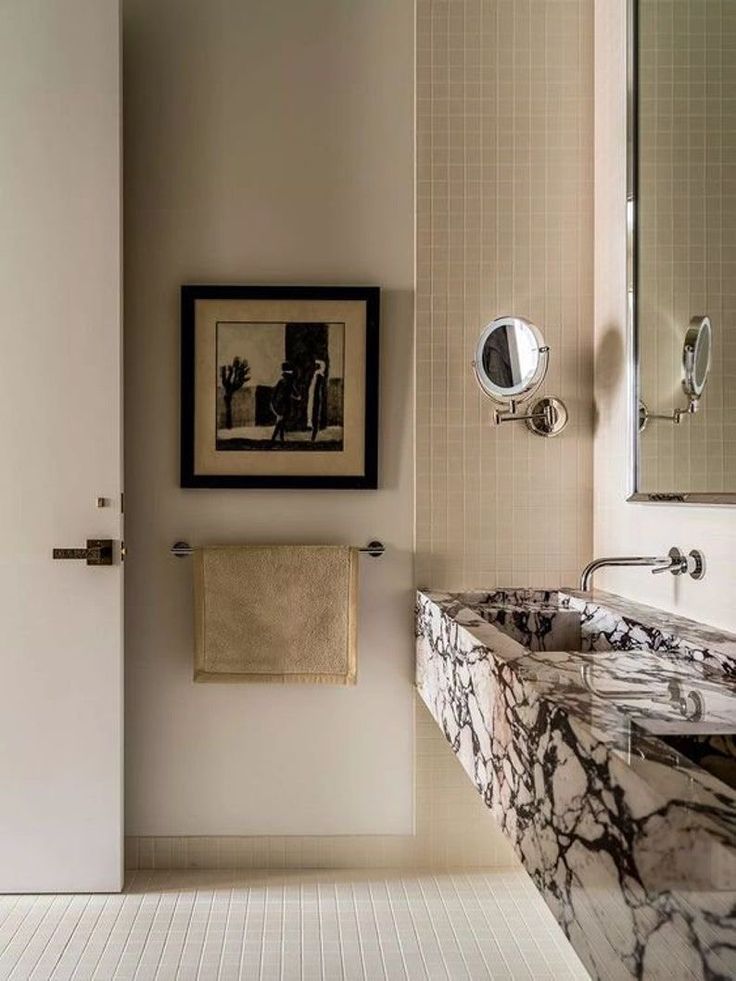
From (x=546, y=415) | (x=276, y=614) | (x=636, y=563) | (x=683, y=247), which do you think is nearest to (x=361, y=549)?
(x=276, y=614)

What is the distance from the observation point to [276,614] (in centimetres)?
240

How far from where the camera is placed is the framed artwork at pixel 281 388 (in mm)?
2449

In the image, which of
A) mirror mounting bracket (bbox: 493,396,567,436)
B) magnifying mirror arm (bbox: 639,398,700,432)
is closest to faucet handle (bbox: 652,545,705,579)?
magnifying mirror arm (bbox: 639,398,700,432)

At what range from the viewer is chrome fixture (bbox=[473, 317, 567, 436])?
2.31 metres

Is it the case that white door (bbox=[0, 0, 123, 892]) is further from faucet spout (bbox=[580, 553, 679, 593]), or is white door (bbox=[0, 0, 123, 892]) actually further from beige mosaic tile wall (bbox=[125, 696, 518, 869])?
faucet spout (bbox=[580, 553, 679, 593])

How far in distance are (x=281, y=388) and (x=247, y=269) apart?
343 millimetres

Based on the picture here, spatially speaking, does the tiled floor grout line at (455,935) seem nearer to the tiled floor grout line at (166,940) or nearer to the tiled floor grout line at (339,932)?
the tiled floor grout line at (339,932)

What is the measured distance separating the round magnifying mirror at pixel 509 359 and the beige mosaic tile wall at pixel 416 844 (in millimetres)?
904

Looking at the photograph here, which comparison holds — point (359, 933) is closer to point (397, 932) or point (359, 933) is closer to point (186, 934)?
point (397, 932)

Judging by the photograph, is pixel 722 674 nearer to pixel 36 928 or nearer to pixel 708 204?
pixel 708 204

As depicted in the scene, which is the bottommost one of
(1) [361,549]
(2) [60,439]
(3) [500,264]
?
(1) [361,549]

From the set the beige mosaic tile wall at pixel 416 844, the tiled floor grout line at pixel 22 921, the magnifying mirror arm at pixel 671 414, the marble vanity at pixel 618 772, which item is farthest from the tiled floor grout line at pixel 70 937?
the magnifying mirror arm at pixel 671 414

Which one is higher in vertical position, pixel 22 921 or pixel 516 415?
pixel 516 415

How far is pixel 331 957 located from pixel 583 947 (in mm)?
1057
